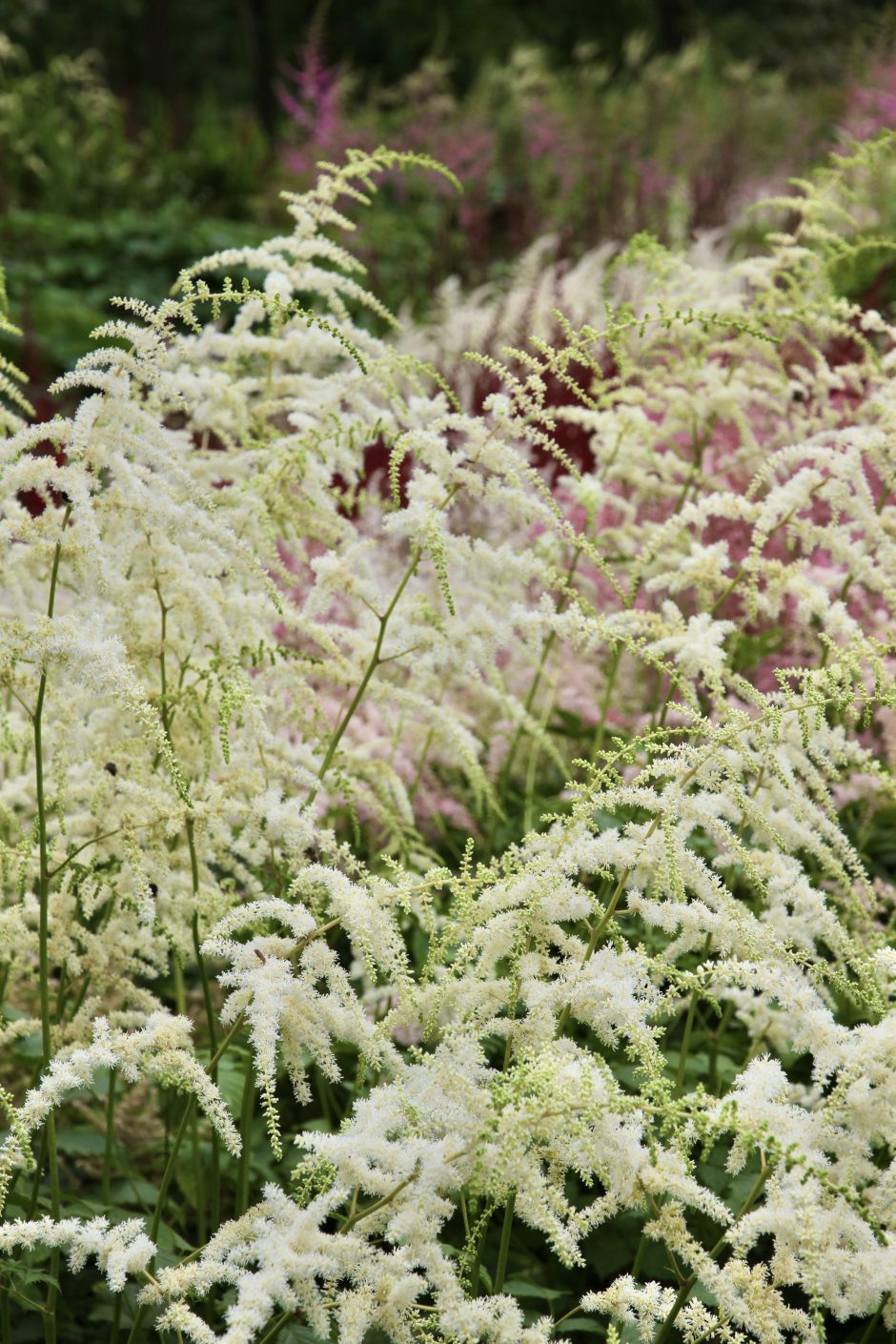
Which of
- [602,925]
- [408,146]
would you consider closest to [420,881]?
[602,925]

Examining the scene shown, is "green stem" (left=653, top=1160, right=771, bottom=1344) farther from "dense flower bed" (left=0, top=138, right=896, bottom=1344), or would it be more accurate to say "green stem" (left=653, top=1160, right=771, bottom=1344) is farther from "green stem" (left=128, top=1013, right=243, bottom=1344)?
"green stem" (left=128, top=1013, right=243, bottom=1344)

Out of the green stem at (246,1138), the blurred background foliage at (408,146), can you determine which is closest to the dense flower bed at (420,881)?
the green stem at (246,1138)

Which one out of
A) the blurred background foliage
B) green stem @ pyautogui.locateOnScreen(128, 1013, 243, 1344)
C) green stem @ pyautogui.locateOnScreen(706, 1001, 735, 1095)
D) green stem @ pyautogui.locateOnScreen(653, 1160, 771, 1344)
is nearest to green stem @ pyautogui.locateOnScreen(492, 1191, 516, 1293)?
green stem @ pyautogui.locateOnScreen(653, 1160, 771, 1344)

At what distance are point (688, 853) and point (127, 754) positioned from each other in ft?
3.17

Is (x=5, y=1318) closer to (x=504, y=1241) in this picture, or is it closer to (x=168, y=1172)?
(x=168, y=1172)

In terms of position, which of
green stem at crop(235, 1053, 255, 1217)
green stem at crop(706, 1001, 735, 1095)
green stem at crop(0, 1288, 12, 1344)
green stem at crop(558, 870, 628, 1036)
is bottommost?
green stem at crop(0, 1288, 12, 1344)

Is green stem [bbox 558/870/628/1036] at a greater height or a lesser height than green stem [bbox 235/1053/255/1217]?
greater

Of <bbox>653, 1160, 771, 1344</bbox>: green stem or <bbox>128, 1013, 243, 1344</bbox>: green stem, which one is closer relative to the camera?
<bbox>653, 1160, 771, 1344</bbox>: green stem

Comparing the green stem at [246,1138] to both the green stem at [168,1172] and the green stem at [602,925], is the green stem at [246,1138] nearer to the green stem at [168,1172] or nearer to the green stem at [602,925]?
the green stem at [168,1172]

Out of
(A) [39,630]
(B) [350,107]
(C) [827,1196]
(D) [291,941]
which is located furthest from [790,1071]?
(B) [350,107]

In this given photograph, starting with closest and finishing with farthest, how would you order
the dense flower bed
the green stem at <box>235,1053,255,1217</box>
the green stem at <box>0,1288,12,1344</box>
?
the dense flower bed
the green stem at <box>0,1288,12,1344</box>
the green stem at <box>235,1053,255,1217</box>

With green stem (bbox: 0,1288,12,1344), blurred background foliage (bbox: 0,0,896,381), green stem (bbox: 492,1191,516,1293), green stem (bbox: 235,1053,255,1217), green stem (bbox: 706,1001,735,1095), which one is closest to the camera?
green stem (bbox: 492,1191,516,1293)

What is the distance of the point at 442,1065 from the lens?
182 centimetres

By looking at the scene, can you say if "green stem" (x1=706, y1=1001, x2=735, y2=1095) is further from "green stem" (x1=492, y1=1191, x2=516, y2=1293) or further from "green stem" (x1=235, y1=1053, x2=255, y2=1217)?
"green stem" (x1=235, y1=1053, x2=255, y2=1217)
